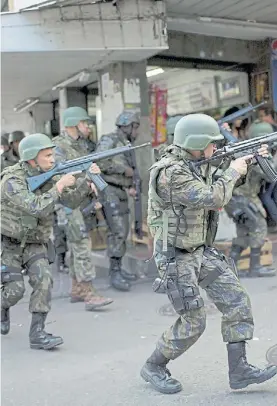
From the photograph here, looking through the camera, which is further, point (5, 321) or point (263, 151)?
point (5, 321)

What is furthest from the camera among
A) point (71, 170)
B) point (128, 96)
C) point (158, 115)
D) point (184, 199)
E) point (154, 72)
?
point (154, 72)

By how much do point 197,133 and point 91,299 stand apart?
2.83 metres

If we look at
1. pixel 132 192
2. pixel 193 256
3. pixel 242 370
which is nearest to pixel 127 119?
pixel 132 192

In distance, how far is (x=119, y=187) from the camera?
6746 millimetres

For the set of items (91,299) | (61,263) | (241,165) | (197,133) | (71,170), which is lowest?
(61,263)

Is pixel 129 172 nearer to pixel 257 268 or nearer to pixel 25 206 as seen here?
pixel 257 268

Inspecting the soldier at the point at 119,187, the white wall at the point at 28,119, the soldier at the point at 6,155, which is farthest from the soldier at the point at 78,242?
the white wall at the point at 28,119

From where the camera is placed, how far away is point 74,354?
4660 mm

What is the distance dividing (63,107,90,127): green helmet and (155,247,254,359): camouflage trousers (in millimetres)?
2912

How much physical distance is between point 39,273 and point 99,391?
1249 mm

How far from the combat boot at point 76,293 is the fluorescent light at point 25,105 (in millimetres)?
6853

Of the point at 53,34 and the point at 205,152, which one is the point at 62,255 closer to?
the point at 53,34

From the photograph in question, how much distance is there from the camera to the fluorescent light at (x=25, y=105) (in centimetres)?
1231

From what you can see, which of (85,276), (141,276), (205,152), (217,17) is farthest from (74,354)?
(217,17)
